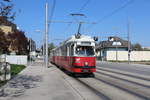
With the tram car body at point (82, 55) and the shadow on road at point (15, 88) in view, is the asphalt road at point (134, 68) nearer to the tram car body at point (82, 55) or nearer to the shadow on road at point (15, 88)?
the tram car body at point (82, 55)

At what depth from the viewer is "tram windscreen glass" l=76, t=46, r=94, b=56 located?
18.9 m

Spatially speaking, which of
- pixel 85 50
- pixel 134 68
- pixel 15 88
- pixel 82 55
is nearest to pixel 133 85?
pixel 82 55

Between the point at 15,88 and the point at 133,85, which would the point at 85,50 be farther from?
the point at 15,88

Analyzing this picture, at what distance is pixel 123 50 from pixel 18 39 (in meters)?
43.5

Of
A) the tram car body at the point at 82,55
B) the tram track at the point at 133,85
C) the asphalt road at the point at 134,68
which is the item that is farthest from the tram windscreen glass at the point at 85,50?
the asphalt road at the point at 134,68

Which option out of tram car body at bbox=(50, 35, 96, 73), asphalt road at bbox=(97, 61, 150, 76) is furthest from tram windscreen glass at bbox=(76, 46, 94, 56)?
asphalt road at bbox=(97, 61, 150, 76)

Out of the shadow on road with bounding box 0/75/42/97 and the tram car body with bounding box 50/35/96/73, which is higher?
the tram car body with bounding box 50/35/96/73

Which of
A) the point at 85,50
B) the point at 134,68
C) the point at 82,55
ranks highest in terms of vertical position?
the point at 85,50

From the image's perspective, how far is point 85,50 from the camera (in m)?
19.2

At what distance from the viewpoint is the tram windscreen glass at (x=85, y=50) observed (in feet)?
62.0

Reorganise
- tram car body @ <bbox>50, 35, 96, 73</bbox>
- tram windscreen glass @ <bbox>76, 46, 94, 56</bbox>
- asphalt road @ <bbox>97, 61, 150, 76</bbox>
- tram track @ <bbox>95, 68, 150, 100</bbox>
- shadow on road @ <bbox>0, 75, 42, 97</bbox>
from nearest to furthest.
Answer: shadow on road @ <bbox>0, 75, 42, 97</bbox>
tram track @ <bbox>95, 68, 150, 100</bbox>
tram car body @ <bbox>50, 35, 96, 73</bbox>
tram windscreen glass @ <bbox>76, 46, 94, 56</bbox>
asphalt road @ <bbox>97, 61, 150, 76</bbox>

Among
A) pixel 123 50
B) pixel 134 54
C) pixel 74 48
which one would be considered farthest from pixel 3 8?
pixel 123 50

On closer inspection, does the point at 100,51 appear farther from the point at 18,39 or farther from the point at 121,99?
the point at 121,99

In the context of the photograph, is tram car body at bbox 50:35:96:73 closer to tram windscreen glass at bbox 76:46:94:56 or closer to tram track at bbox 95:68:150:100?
tram windscreen glass at bbox 76:46:94:56
